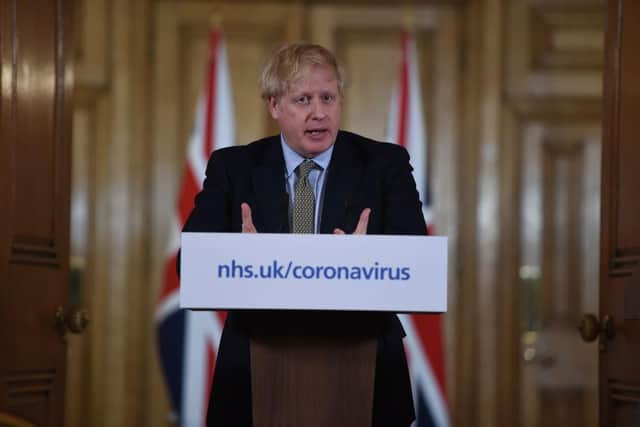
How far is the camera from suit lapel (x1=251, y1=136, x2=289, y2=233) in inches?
119

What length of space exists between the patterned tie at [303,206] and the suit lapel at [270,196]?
0.03 metres

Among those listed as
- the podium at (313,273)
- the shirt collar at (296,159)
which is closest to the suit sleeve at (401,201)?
the shirt collar at (296,159)

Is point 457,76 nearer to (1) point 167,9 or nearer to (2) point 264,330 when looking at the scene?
(1) point 167,9

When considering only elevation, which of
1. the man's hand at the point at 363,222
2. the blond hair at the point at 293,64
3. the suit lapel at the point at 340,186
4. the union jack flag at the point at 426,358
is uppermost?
the blond hair at the point at 293,64

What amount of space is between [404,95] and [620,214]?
8.15 feet

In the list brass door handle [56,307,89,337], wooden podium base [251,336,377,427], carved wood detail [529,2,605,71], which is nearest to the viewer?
wooden podium base [251,336,377,427]

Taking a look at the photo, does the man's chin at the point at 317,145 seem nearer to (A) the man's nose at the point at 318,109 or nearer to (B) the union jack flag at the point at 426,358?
(A) the man's nose at the point at 318,109

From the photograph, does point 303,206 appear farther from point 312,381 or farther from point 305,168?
point 312,381

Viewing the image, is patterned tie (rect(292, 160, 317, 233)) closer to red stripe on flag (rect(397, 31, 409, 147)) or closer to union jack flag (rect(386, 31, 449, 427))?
union jack flag (rect(386, 31, 449, 427))

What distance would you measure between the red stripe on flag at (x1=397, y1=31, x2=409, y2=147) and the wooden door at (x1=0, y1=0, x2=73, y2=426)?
93.1 inches

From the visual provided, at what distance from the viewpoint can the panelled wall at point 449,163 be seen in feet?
19.7

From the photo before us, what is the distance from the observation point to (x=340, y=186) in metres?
3.10

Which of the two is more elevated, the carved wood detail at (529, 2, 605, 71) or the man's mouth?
the carved wood detail at (529, 2, 605, 71)

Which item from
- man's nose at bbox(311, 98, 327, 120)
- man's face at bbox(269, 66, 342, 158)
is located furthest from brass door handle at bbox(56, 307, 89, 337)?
man's nose at bbox(311, 98, 327, 120)
